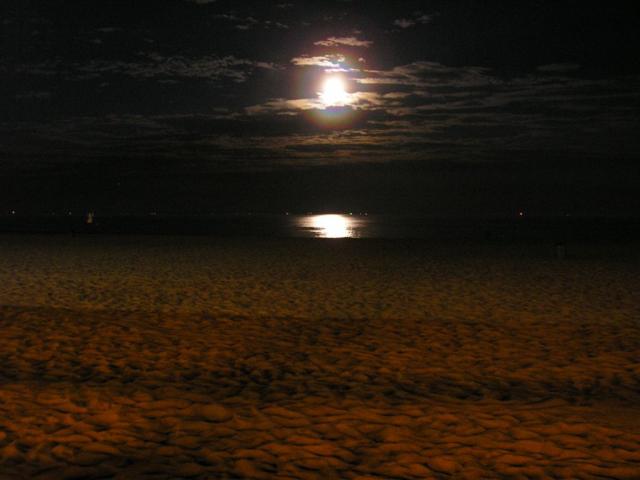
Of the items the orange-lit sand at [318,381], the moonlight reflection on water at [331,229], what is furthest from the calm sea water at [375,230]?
the orange-lit sand at [318,381]

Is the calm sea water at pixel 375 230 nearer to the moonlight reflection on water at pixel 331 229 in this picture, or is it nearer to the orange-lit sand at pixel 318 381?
the moonlight reflection on water at pixel 331 229

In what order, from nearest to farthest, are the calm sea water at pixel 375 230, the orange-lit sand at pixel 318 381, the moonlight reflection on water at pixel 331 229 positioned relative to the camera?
1. the orange-lit sand at pixel 318 381
2. the calm sea water at pixel 375 230
3. the moonlight reflection on water at pixel 331 229

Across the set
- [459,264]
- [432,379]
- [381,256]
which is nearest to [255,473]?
[432,379]

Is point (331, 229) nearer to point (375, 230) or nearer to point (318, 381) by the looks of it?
A: point (375, 230)

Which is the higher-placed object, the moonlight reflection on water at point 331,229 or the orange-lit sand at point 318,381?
the orange-lit sand at point 318,381

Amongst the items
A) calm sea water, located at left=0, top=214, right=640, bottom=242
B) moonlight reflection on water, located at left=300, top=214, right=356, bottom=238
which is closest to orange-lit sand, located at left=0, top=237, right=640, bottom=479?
calm sea water, located at left=0, top=214, right=640, bottom=242

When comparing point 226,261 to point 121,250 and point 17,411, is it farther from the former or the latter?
point 17,411

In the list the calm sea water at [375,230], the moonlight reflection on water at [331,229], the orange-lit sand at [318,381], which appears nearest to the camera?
the orange-lit sand at [318,381]

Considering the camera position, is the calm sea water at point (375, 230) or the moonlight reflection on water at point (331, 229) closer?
the calm sea water at point (375, 230)

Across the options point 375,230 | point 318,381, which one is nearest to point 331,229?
point 375,230

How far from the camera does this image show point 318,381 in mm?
7180

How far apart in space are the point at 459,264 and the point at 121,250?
15.2m

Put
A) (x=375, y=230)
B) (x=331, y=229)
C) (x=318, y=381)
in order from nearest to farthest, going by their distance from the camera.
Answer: (x=318, y=381), (x=375, y=230), (x=331, y=229)

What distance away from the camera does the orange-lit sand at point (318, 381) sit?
191 inches
